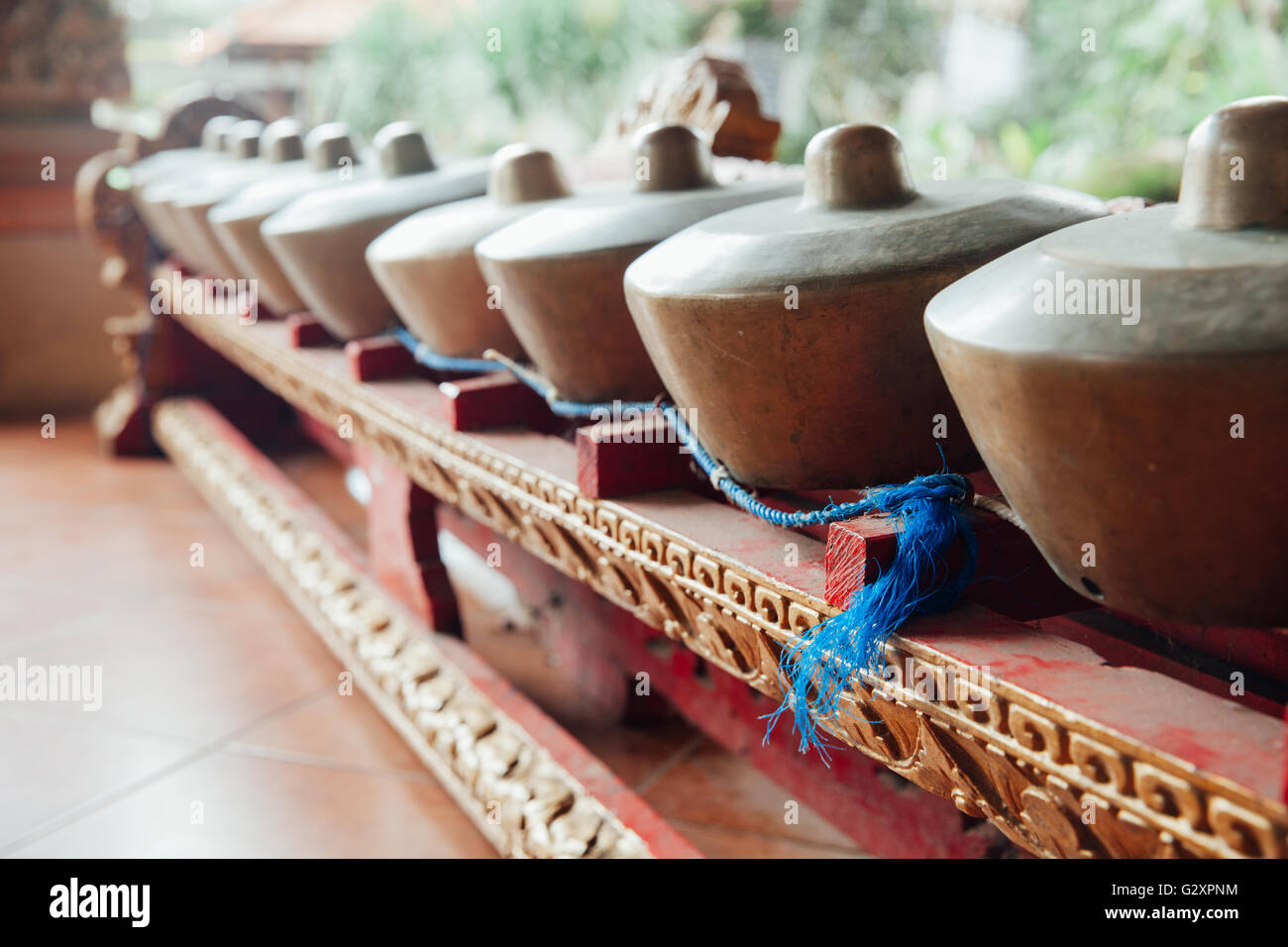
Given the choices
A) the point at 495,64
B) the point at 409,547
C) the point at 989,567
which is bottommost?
the point at 409,547

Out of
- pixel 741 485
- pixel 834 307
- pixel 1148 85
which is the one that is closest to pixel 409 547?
pixel 741 485

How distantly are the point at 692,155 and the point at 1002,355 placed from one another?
693 mm

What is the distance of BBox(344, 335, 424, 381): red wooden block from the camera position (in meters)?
1.78

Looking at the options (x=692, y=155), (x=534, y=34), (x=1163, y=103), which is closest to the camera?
(x=692, y=155)

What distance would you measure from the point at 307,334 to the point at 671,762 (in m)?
0.97

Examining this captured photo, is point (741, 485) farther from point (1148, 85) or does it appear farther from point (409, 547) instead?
point (1148, 85)

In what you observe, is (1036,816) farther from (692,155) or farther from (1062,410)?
(692,155)

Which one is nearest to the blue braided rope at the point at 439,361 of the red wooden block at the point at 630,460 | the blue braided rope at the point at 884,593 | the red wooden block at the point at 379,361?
the red wooden block at the point at 379,361

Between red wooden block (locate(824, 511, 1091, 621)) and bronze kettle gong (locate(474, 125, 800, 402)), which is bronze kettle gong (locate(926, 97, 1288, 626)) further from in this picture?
bronze kettle gong (locate(474, 125, 800, 402))

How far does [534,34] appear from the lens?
1076 cm

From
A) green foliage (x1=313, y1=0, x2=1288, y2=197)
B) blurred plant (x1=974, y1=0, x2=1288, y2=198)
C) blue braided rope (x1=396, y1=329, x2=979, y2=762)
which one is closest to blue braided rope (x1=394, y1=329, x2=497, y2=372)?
blue braided rope (x1=396, y1=329, x2=979, y2=762)

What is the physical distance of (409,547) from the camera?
1893 millimetres

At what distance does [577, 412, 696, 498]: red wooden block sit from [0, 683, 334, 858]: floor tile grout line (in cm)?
93
